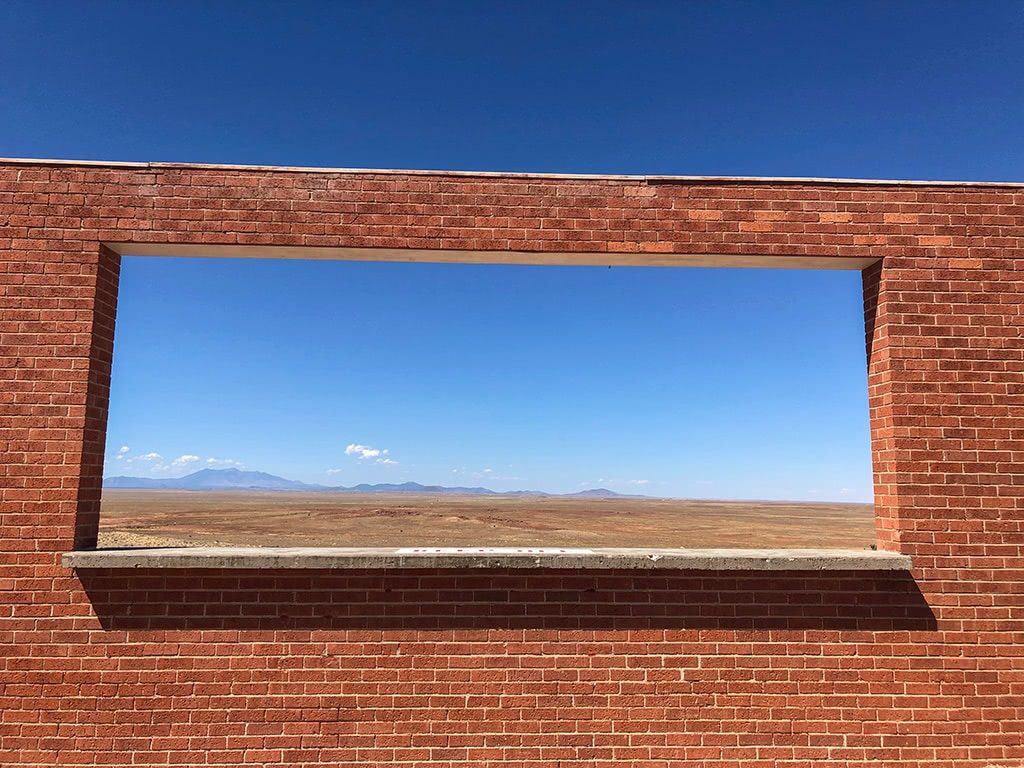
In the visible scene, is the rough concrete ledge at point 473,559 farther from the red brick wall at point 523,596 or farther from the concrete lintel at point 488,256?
the concrete lintel at point 488,256

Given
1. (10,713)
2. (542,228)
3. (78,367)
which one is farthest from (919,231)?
(10,713)

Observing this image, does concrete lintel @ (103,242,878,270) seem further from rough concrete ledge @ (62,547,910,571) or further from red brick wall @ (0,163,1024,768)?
rough concrete ledge @ (62,547,910,571)

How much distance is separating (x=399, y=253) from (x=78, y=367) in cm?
228

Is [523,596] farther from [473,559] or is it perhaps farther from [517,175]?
[517,175]

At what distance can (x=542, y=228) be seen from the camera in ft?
14.6

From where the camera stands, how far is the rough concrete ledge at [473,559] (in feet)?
13.2

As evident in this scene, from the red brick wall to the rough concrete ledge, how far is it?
0.12m

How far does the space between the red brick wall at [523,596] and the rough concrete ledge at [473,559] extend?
0.38 feet

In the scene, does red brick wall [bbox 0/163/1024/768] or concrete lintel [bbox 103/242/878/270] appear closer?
red brick wall [bbox 0/163/1024/768]

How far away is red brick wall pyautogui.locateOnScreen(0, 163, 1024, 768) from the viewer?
401 centimetres

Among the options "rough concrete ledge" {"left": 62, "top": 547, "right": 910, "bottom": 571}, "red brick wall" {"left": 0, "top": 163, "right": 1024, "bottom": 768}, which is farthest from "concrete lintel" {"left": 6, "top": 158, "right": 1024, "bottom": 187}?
"rough concrete ledge" {"left": 62, "top": 547, "right": 910, "bottom": 571}

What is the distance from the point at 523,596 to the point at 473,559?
42cm

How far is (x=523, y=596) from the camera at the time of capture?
4152 mm

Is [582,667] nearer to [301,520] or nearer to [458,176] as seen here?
[458,176]
